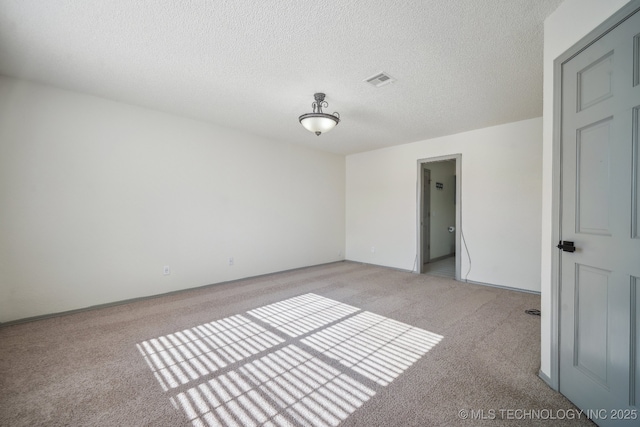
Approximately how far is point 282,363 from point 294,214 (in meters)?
3.54

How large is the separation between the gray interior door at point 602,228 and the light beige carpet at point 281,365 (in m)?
0.31

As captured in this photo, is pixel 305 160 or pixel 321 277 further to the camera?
pixel 305 160

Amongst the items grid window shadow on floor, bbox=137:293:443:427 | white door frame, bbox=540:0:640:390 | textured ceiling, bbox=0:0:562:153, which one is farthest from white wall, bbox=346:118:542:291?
white door frame, bbox=540:0:640:390

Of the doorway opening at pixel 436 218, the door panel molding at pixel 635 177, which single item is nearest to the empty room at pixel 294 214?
the door panel molding at pixel 635 177

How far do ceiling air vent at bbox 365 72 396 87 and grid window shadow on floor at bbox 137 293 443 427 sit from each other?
2635mm

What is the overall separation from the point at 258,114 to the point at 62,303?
3.38 meters

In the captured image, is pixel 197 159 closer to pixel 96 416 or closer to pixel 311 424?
pixel 96 416

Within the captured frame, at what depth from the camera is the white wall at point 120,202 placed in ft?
9.22

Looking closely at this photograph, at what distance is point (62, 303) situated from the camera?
3.02 metres

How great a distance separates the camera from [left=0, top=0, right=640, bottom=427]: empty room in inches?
59.3

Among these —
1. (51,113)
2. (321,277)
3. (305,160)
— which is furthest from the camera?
(305,160)

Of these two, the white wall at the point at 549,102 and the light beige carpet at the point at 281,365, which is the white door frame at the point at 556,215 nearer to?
the white wall at the point at 549,102

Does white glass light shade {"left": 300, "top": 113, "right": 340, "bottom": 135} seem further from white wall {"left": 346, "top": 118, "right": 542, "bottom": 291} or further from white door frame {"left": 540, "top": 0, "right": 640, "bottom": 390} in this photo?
white wall {"left": 346, "top": 118, "right": 542, "bottom": 291}

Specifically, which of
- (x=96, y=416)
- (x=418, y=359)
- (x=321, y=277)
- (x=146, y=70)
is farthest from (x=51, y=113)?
(x=418, y=359)
